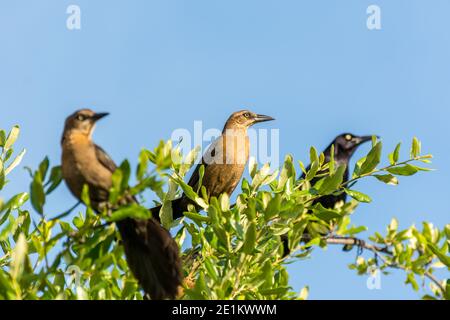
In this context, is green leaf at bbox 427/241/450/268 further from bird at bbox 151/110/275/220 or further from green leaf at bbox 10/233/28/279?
bird at bbox 151/110/275/220

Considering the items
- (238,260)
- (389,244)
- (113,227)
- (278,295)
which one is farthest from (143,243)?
(389,244)

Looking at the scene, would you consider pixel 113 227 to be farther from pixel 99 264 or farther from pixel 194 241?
pixel 194 241

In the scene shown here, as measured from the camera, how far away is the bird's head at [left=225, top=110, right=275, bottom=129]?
7.55 m

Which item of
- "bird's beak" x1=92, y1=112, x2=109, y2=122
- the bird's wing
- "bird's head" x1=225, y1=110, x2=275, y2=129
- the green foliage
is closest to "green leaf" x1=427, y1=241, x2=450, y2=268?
the green foliage

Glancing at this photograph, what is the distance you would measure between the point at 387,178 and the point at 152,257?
1675mm

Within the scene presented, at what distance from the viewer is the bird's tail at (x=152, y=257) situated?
11.7 feet

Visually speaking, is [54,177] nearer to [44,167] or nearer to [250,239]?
[44,167]

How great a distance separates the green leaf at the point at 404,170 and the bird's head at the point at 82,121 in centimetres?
173

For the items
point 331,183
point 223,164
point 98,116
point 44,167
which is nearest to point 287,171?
point 331,183

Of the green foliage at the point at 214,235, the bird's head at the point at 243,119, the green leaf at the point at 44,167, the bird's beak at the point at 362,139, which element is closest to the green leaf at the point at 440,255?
the green foliage at the point at 214,235

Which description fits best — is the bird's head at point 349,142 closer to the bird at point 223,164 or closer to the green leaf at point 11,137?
the bird at point 223,164

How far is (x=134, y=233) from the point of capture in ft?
12.1

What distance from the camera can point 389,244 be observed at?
5074 millimetres
